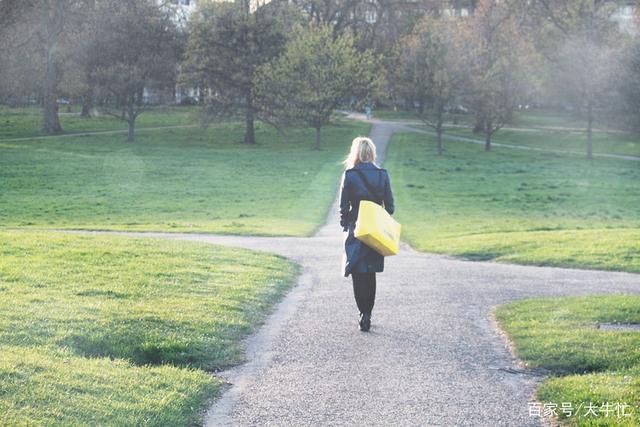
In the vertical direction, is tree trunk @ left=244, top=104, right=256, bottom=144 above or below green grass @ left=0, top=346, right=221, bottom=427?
below

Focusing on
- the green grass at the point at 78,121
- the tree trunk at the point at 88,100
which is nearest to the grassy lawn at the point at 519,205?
the tree trunk at the point at 88,100

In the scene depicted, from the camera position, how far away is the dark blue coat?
10.7m

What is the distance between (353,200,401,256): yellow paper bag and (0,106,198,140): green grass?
5593 cm

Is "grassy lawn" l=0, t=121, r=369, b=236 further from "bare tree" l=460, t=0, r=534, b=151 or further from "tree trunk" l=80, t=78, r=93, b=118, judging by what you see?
"bare tree" l=460, t=0, r=534, b=151

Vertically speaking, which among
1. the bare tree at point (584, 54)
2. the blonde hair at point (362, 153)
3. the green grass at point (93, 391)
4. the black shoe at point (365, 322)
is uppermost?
the bare tree at point (584, 54)

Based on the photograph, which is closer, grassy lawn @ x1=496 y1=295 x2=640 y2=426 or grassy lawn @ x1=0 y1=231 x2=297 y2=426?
grassy lawn @ x1=0 y1=231 x2=297 y2=426

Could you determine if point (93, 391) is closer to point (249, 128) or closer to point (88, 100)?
point (249, 128)

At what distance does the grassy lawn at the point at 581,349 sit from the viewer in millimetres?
7449

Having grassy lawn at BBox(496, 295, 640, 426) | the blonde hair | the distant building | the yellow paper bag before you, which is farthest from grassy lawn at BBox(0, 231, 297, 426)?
the distant building

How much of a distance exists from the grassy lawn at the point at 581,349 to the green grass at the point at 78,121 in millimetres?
55559

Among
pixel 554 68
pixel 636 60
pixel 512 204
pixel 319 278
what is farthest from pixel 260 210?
pixel 554 68

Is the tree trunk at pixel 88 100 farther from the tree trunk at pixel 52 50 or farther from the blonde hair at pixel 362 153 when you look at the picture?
the blonde hair at pixel 362 153

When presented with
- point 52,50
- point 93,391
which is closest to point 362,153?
point 93,391

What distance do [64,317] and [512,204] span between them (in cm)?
2475
